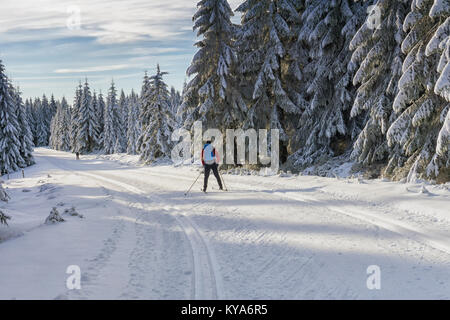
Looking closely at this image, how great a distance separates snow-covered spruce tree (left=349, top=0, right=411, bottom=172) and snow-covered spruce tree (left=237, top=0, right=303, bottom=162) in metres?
5.04

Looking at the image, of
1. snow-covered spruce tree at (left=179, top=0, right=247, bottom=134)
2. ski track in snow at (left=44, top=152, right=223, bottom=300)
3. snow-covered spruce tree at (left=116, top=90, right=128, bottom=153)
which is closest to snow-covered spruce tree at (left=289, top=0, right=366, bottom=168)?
snow-covered spruce tree at (left=179, top=0, right=247, bottom=134)

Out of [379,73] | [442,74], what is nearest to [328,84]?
[379,73]

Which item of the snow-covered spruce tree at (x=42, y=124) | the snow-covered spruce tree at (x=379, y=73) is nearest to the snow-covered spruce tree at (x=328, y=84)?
the snow-covered spruce tree at (x=379, y=73)

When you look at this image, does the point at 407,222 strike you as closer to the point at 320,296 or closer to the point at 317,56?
the point at 320,296

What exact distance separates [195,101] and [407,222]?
54.7 feet

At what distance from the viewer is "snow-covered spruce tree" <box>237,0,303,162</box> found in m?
18.6

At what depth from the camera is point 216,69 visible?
20750mm

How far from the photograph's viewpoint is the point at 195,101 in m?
21.8

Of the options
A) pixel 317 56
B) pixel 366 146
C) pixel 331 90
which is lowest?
pixel 366 146

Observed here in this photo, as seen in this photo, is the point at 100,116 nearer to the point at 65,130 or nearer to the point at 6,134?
Result: the point at 65,130

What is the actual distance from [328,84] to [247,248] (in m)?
14.0

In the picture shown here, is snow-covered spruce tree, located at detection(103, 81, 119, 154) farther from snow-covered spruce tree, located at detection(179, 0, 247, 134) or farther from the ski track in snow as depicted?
the ski track in snow

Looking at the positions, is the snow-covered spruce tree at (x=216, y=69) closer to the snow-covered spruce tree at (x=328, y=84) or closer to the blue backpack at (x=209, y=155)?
the snow-covered spruce tree at (x=328, y=84)
